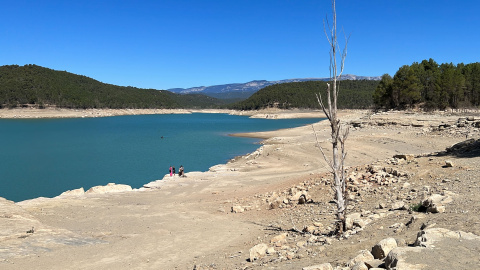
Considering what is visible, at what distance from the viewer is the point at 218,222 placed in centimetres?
1320

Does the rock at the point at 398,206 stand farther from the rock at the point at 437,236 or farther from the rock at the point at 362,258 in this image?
the rock at the point at 362,258

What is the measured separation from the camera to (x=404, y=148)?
3083 centimetres

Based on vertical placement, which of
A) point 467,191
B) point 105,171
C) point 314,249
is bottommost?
point 105,171

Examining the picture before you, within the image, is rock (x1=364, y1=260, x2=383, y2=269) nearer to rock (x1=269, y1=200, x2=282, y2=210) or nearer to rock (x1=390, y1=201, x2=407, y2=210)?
rock (x1=390, y1=201, x2=407, y2=210)

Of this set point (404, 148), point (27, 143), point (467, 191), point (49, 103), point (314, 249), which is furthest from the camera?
point (49, 103)

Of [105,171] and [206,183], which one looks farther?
[105,171]

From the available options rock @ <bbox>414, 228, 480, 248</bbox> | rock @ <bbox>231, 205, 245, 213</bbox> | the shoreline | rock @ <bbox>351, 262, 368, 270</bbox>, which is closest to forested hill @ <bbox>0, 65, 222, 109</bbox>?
the shoreline

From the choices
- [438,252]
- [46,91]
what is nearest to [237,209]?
[438,252]

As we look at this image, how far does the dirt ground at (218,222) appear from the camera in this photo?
811 cm

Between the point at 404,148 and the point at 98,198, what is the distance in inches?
989

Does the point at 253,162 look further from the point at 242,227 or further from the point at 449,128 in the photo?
the point at 449,128

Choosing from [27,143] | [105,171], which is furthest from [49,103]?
[105,171]

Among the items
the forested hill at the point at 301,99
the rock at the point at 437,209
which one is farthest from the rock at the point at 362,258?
the forested hill at the point at 301,99

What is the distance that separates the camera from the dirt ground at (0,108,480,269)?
8.11 metres
